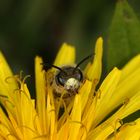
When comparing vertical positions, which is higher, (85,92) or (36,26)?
(36,26)

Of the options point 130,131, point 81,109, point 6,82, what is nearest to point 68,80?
point 81,109

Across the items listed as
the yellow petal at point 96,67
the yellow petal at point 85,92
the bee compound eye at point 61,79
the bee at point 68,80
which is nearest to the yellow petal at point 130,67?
the yellow petal at point 96,67

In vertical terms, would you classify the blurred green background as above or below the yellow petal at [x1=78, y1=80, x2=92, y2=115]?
above

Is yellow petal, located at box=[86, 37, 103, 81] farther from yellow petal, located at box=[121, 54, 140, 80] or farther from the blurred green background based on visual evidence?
the blurred green background

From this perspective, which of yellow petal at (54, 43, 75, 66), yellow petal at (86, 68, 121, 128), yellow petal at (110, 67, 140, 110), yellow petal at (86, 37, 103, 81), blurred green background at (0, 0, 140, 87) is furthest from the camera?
blurred green background at (0, 0, 140, 87)

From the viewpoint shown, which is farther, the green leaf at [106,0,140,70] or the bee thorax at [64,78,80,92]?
the green leaf at [106,0,140,70]

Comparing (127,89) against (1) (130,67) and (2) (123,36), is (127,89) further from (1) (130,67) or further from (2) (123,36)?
(2) (123,36)

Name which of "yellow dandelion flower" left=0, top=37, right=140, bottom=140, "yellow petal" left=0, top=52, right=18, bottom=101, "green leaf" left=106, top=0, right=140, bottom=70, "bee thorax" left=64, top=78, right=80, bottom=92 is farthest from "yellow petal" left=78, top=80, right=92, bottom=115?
"yellow petal" left=0, top=52, right=18, bottom=101
